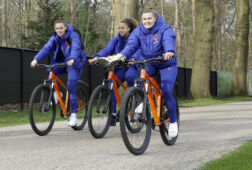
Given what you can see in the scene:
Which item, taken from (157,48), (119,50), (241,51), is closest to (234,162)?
(157,48)

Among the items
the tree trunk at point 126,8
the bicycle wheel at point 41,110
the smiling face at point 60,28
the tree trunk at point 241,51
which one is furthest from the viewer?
the tree trunk at point 241,51

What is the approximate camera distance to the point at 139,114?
4.94 m

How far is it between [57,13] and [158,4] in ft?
36.5

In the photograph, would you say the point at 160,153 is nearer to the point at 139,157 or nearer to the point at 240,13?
the point at 139,157

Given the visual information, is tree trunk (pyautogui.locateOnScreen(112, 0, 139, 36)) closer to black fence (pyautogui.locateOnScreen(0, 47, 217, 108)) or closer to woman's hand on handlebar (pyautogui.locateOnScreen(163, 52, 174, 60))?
black fence (pyautogui.locateOnScreen(0, 47, 217, 108))

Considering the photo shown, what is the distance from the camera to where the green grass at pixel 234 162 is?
4.18 meters

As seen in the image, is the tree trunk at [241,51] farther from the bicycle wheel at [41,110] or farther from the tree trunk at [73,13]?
the bicycle wheel at [41,110]

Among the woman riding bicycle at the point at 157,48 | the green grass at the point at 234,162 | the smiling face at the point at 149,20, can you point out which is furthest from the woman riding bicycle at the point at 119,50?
the green grass at the point at 234,162

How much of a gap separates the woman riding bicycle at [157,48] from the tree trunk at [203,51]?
1285 cm

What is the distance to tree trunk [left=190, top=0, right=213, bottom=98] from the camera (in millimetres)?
18281

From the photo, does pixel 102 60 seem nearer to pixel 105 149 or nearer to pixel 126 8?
pixel 105 149

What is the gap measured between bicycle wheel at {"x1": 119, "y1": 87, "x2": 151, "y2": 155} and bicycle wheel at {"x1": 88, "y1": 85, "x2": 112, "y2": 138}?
0.93 metres

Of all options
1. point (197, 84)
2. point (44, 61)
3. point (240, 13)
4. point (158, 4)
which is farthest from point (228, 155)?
point (158, 4)

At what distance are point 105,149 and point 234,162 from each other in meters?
1.61
